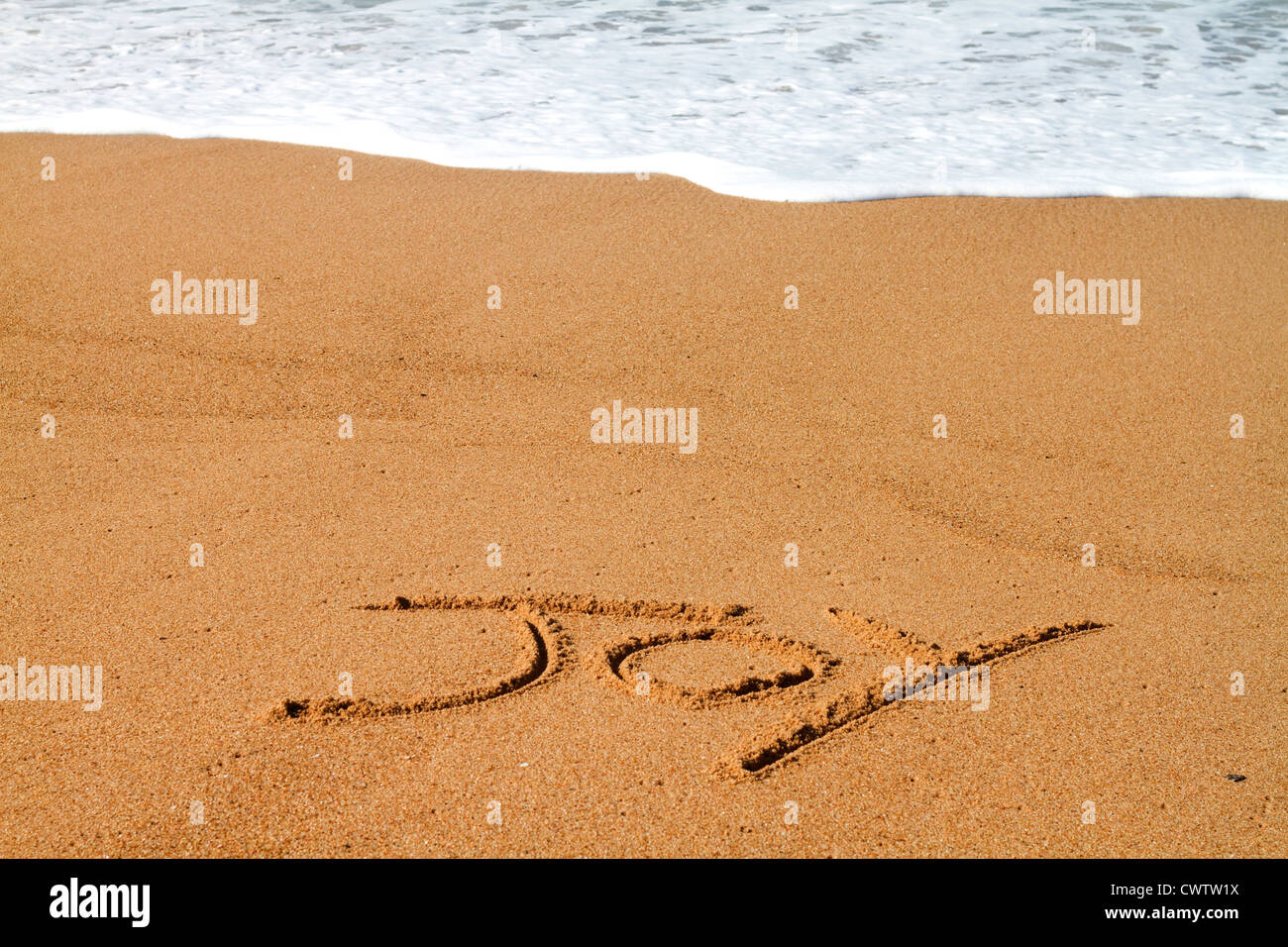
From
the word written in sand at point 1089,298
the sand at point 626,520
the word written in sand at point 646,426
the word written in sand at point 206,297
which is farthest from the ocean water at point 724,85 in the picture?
the word written in sand at point 646,426

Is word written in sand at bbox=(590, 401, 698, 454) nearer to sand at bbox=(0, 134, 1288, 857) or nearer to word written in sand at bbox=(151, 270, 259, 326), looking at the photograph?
sand at bbox=(0, 134, 1288, 857)

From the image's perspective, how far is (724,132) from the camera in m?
6.49

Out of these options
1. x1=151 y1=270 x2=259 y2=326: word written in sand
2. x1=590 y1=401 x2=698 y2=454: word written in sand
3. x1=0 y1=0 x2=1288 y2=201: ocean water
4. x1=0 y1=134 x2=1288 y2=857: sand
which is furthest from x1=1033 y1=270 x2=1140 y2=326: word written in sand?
x1=151 y1=270 x2=259 y2=326: word written in sand

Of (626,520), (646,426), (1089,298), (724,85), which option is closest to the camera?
(626,520)

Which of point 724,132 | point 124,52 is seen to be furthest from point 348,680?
point 124,52

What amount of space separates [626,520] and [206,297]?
7.59 feet

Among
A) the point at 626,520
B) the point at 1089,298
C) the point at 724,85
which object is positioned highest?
the point at 724,85

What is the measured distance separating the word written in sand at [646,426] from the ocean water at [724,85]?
201 cm

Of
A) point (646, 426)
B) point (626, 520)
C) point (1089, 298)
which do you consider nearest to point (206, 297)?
point (646, 426)

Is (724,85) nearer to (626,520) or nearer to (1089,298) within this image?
(1089,298)

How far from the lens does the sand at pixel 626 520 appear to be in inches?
95.7

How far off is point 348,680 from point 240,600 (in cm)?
51

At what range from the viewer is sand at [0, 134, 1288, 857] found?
243 cm

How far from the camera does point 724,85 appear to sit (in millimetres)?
7297
